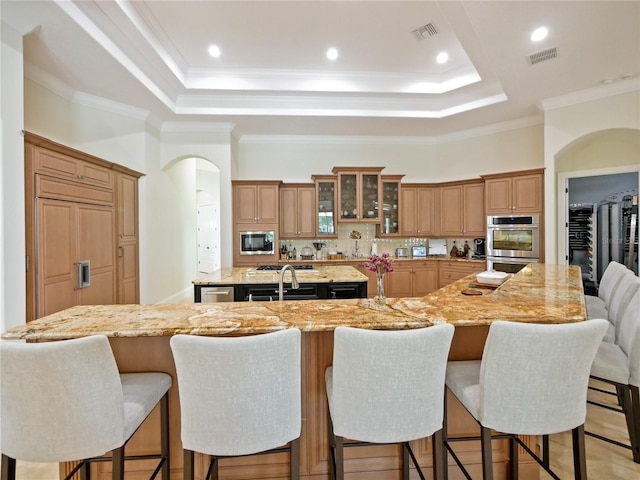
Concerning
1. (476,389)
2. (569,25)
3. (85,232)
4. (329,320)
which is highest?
(569,25)

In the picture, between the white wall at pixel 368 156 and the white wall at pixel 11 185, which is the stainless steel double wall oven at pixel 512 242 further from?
the white wall at pixel 11 185

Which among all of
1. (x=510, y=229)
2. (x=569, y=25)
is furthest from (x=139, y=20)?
(x=510, y=229)

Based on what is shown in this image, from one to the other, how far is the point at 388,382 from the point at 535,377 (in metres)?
0.60

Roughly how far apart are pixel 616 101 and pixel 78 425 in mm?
6037

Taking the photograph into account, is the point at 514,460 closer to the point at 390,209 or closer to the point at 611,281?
the point at 611,281

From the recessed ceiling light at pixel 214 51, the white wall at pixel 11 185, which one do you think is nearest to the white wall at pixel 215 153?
the recessed ceiling light at pixel 214 51

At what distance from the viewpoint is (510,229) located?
502 centimetres

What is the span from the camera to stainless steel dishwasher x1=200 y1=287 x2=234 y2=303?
3402 millimetres

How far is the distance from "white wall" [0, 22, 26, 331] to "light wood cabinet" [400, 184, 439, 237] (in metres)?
5.37

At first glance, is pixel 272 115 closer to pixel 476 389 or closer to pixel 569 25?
pixel 569 25

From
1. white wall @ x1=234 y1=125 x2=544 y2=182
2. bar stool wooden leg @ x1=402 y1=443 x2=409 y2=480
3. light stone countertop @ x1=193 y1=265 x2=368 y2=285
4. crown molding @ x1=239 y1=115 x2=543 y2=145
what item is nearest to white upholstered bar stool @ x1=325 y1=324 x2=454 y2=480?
bar stool wooden leg @ x1=402 y1=443 x2=409 y2=480

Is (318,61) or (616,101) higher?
(318,61)

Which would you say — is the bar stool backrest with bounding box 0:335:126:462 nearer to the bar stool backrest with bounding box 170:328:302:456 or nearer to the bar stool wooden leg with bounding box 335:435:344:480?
the bar stool backrest with bounding box 170:328:302:456

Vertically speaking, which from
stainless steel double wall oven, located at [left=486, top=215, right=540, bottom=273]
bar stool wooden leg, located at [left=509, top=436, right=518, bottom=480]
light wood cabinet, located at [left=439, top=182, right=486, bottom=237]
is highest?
light wood cabinet, located at [left=439, top=182, right=486, bottom=237]
